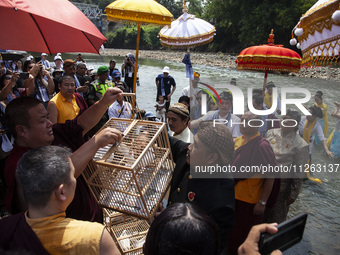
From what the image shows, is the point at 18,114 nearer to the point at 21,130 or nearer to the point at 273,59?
the point at 21,130

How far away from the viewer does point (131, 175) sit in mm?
1554

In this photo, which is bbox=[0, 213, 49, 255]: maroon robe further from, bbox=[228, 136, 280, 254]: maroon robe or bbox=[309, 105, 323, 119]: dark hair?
bbox=[309, 105, 323, 119]: dark hair

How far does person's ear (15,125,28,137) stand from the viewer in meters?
1.63

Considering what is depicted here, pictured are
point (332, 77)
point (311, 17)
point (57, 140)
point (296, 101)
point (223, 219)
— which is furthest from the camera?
point (332, 77)

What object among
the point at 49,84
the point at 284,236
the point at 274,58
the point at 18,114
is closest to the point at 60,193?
the point at 18,114

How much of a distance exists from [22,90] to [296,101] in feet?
14.8

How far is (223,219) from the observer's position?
1534mm

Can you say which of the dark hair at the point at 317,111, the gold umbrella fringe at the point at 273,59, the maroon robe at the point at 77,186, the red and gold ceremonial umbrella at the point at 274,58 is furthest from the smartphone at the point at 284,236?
the dark hair at the point at 317,111

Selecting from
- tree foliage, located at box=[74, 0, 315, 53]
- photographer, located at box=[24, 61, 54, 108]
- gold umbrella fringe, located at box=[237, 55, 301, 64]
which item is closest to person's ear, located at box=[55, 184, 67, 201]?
gold umbrella fringe, located at box=[237, 55, 301, 64]

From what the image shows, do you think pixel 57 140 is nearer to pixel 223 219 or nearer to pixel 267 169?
pixel 223 219

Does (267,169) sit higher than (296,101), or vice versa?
(296,101)

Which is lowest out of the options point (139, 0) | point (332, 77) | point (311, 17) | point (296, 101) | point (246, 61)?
point (332, 77)

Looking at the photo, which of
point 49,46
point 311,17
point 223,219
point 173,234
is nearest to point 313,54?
point 311,17

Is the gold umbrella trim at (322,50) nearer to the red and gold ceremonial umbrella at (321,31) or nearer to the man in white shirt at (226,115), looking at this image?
the red and gold ceremonial umbrella at (321,31)
